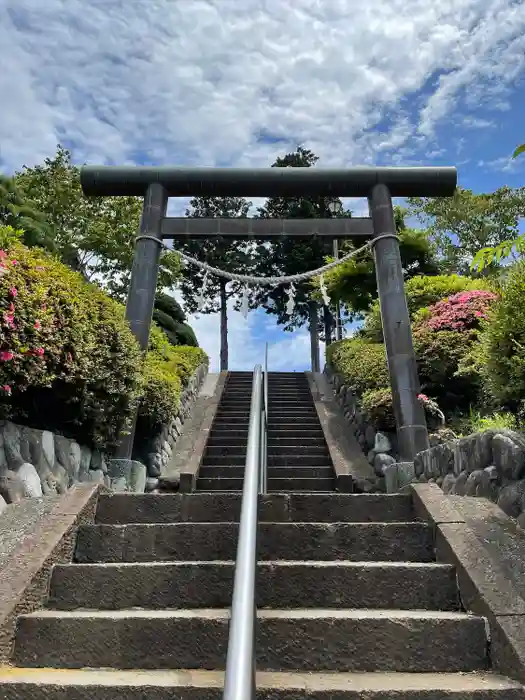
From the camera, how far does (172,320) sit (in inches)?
720

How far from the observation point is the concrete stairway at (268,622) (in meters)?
1.90

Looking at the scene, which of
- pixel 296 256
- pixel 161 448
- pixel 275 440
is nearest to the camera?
pixel 161 448

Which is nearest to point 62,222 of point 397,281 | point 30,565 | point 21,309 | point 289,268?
point 289,268

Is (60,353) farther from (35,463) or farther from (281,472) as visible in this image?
(281,472)

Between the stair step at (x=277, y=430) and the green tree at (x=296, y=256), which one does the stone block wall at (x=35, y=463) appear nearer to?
the stair step at (x=277, y=430)

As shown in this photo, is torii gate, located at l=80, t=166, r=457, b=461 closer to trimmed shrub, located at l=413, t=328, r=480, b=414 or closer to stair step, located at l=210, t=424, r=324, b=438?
trimmed shrub, located at l=413, t=328, r=480, b=414

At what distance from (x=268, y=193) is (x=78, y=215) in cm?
903

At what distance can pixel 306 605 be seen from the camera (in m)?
2.45

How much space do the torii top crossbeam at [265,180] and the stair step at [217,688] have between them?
648 cm

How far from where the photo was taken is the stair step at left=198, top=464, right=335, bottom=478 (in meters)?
6.85

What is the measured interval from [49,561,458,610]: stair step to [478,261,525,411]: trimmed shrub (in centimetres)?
151

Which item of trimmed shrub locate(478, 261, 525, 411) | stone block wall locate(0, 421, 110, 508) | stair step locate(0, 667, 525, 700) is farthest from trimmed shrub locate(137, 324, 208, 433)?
stair step locate(0, 667, 525, 700)

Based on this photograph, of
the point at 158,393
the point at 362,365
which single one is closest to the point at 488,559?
the point at 158,393

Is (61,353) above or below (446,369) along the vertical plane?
below
